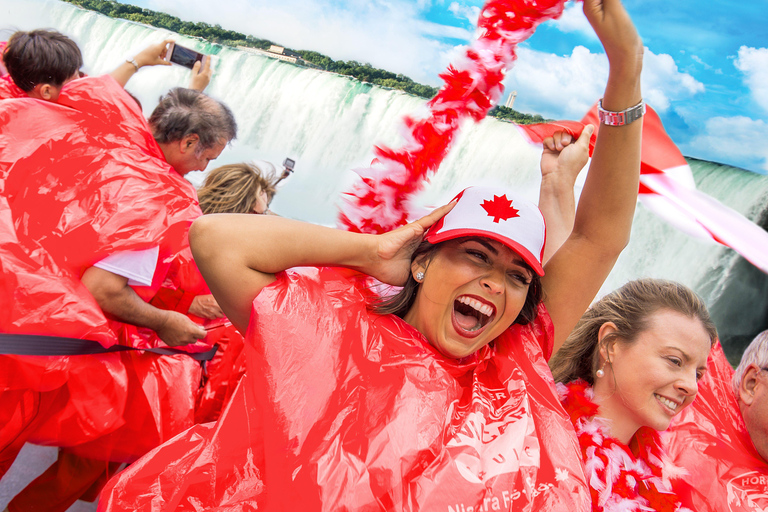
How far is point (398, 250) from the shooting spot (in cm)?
146

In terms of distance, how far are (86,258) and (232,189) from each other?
93 centimetres

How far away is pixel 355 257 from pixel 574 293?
60 centimetres

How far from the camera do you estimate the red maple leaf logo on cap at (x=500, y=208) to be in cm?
140

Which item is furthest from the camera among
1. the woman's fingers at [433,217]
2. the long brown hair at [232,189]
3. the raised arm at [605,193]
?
the long brown hair at [232,189]

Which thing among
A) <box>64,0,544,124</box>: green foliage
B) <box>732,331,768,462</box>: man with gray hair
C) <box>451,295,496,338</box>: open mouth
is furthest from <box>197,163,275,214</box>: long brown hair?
<box>64,0,544,124</box>: green foliage

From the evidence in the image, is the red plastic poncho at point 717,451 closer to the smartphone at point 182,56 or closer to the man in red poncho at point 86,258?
the man in red poncho at point 86,258

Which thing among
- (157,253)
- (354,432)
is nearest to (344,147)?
(157,253)

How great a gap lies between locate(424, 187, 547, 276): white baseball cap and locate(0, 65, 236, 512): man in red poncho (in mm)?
1037

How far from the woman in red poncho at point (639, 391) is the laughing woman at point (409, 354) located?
0.87 ft

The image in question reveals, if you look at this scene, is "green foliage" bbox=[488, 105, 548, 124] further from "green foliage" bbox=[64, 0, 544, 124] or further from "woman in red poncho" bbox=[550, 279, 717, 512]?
"woman in red poncho" bbox=[550, 279, 717, 512]

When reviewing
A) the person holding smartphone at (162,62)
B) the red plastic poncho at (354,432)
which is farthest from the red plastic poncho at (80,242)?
the person holding smartphone at (162,62)

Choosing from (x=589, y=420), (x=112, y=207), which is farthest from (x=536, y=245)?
(x=112, y=207)

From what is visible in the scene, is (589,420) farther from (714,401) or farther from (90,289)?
(90,289)

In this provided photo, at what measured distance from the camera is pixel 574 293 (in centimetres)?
151
